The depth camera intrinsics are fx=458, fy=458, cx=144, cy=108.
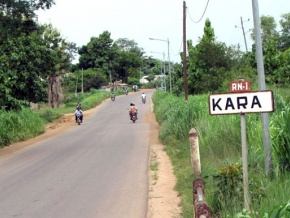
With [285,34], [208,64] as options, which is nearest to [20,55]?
[208,64]

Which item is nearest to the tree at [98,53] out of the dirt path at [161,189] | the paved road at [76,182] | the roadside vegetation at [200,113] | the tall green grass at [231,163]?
the roadside vegetation at [200,113]

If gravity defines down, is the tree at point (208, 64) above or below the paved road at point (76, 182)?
above

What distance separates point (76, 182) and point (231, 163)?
13.9 feet

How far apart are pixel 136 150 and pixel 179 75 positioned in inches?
1276

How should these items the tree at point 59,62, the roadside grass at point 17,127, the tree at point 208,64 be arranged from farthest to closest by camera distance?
the tree at point 59,62 < the tree at point 208,64 < the roadside grass at point 17,127

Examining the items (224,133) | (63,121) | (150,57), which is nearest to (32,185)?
(224,133)

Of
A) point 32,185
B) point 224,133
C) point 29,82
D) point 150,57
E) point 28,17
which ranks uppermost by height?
point 150,57

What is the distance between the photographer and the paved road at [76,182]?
27.6 feet

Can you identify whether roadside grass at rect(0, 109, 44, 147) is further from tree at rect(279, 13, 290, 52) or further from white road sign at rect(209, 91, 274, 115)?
tree at rect(279, 13, 290, 52)

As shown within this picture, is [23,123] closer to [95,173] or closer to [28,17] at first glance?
[28,17]

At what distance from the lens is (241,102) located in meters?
5.75

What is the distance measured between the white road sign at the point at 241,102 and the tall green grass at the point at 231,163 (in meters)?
1.21

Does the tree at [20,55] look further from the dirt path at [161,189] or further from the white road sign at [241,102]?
the white road sign at [241,102]

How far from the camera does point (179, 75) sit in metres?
48.9
